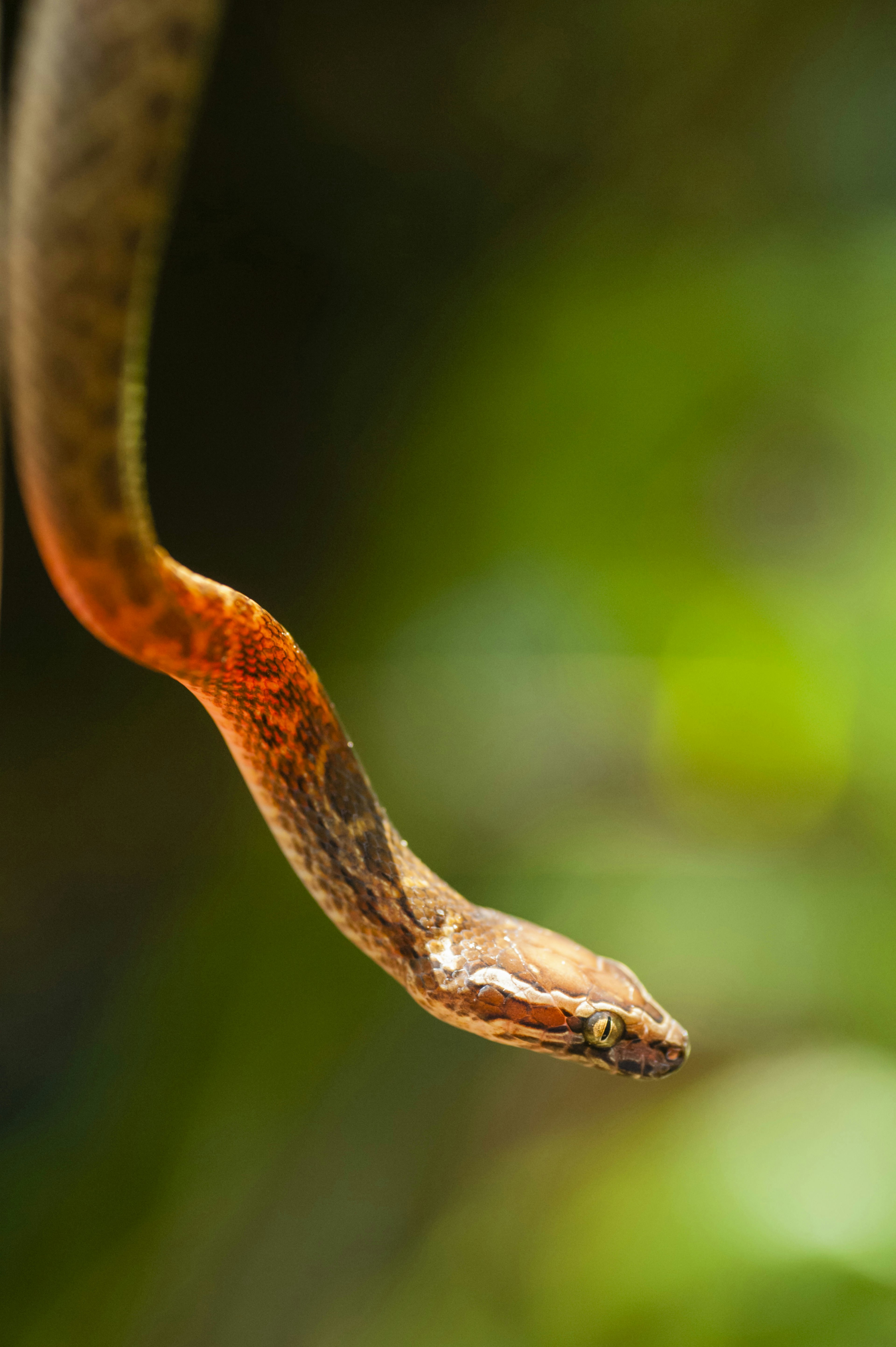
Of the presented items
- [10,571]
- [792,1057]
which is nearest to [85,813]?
[10,571]

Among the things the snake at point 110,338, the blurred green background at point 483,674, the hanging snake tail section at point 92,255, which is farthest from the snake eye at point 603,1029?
the blurred green background at point 483,674

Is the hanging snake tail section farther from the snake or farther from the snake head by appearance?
the snake head

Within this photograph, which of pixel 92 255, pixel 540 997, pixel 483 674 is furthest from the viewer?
pixel 483 674

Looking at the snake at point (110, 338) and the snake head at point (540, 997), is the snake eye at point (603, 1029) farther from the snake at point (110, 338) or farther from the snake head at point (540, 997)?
the snake at point (110, 338)

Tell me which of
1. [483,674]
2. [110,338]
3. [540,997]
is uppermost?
[483,674]

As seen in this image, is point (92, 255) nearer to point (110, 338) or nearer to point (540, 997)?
point (110, 338)

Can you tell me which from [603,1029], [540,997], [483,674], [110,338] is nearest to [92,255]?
[110,338]

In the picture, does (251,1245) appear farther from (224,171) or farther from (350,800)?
(224,171)

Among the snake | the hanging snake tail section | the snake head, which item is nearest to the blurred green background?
the snake head
